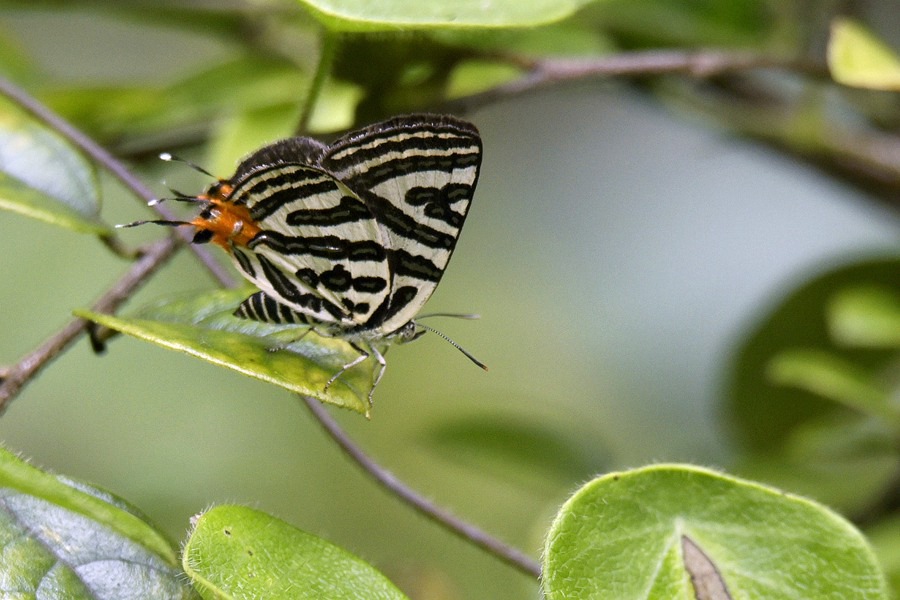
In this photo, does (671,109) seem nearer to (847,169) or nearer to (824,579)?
(847,169)

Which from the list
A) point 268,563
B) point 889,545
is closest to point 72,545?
point 268,563

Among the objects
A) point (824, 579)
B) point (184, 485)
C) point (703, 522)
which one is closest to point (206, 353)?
point (703, 522)

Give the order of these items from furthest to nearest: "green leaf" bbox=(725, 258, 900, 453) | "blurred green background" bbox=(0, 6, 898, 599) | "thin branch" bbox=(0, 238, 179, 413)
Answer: "blurred green background" bbox=(0, 6, 898, 599), "green leaf" bbox=(725, 258, 900, 453), "thin branch" bbox=(0, 238, 179, 413)

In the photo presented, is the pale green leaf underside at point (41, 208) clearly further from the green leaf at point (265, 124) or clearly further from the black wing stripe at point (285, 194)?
the green leaf at point (265, 124)

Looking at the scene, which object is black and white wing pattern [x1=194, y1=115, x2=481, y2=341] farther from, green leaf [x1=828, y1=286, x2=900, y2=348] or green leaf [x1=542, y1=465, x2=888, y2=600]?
green leaf [x1=828, y1=286, x2=900, y2=348]

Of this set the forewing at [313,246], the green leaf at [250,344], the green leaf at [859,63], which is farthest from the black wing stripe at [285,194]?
the green leaf at [859,63]

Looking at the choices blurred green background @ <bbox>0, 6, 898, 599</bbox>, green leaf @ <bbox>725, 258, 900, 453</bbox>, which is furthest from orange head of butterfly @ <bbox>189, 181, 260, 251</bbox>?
green leaf @ <bbox>725, 258, 900, 453</bbox>

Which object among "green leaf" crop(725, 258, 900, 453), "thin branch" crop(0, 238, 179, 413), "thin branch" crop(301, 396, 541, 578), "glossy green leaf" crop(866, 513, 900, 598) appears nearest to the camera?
"thin branch" crop(0, 238, 179, 413)
